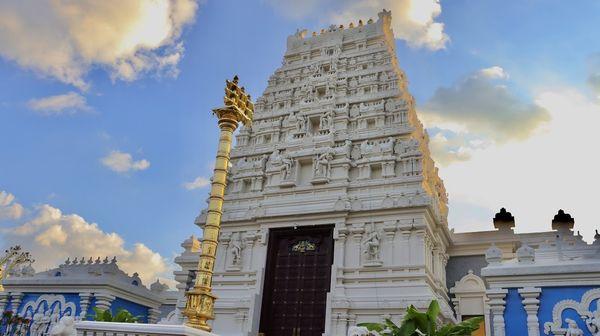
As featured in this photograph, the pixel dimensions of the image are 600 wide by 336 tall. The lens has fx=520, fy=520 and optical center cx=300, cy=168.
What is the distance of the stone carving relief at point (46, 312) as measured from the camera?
25.0m

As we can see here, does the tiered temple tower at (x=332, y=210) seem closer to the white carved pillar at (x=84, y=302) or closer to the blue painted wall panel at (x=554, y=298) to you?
the blue painted wall panel at (x=554, y=298)

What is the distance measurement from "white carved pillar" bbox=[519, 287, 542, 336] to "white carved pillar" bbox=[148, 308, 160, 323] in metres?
19.4

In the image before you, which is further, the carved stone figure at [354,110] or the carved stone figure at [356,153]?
the carved stone figure at [354,110]

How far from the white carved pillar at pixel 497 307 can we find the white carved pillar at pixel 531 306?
62cm

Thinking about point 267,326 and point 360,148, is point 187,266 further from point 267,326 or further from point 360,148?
point 360,148

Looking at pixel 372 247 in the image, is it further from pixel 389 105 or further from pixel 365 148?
pixel 389 105

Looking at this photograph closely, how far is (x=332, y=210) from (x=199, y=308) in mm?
10952

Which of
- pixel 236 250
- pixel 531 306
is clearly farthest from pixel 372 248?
pixel 531 306

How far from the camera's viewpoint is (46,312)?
25.3m

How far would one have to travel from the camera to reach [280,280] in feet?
76.1

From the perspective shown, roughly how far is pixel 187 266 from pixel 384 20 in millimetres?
17876

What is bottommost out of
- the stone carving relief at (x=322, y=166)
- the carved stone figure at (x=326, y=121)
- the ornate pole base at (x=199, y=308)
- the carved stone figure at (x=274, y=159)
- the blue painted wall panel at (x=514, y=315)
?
the ornate pole base at (x=199, y=308)

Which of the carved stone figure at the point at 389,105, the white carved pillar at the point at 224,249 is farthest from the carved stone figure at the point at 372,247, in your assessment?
the carved stone figure at the point at 389,105

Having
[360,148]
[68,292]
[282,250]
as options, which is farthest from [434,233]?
[68,292]
